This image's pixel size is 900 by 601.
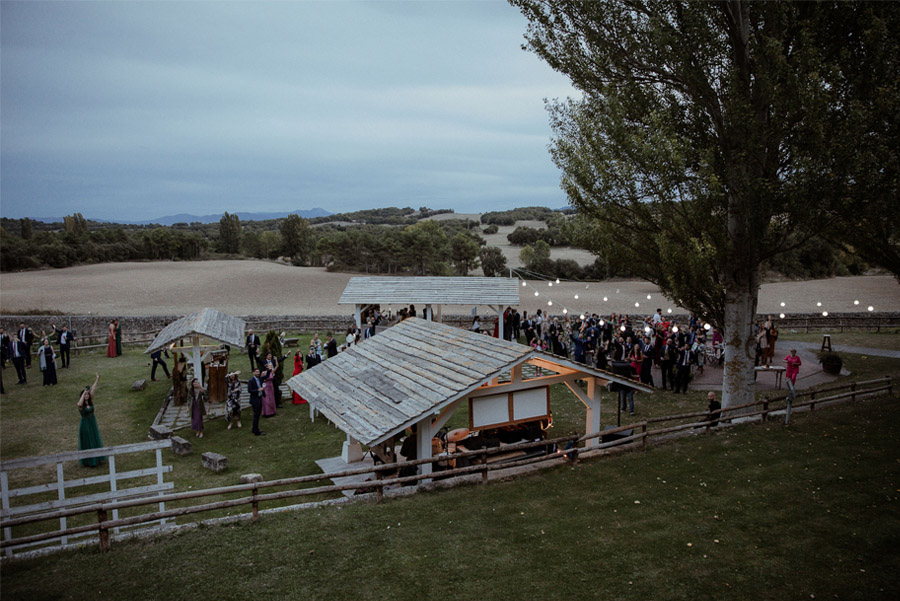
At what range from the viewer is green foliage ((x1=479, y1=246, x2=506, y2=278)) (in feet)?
178

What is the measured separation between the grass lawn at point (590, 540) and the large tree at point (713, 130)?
2.97m

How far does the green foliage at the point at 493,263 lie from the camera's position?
54156mm

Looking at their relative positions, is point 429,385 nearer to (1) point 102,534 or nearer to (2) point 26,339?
(1) point 102,534

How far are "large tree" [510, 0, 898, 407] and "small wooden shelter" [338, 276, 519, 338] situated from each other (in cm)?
931

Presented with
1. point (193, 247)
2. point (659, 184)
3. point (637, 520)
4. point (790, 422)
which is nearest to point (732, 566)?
point (637, 520)

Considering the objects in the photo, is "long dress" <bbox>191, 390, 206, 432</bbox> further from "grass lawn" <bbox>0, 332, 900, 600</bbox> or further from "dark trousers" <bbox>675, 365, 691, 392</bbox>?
"dark trousers" <bbox>675, 365, 691, 392</bbox>

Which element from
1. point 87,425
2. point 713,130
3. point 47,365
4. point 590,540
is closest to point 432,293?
point 713,130

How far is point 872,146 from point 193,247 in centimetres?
7934

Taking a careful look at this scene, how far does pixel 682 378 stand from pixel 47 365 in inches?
808

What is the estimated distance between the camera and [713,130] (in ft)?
38.1

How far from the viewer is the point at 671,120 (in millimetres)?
11562

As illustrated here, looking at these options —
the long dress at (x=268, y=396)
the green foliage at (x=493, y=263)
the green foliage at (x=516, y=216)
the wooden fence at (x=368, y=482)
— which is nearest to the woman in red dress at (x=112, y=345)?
the long dress at (x=268, y=396)

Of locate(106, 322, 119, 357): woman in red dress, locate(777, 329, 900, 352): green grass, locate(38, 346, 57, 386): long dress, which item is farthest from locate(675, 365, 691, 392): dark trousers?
locate(106, 322, 119, 357): woman in red dress

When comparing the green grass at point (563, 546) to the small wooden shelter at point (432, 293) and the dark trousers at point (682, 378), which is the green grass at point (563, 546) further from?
the small wooden shelter at point (432, 293)
